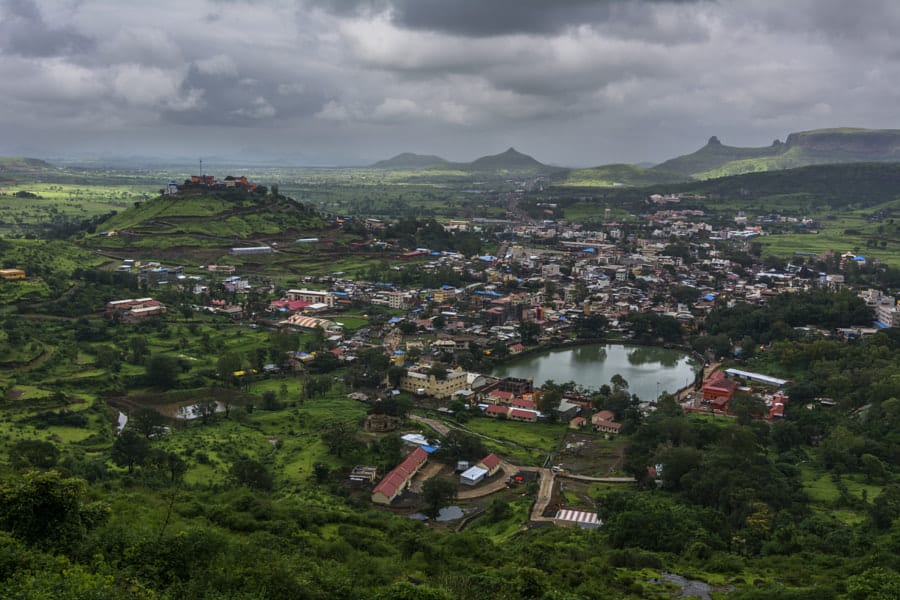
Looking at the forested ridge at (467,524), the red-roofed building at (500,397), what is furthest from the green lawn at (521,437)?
the forested ridge at (467,524)

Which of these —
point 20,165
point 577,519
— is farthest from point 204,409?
point 20,165

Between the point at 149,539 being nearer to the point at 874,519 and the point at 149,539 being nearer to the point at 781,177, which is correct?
the point at 874,519

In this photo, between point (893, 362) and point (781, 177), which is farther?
point (781, 177)

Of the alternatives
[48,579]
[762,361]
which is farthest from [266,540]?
[762,361]

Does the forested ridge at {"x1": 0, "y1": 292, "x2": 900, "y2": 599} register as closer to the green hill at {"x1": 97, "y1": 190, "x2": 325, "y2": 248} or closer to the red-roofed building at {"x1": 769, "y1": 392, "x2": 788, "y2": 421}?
the red-roofed building at {"x1": 769, "y1": 392, "x2": 788, "y2": 421}

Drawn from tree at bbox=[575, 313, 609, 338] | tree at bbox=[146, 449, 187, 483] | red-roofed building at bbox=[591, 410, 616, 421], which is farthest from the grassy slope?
tree at bbox=[146, 449, 187, 483]

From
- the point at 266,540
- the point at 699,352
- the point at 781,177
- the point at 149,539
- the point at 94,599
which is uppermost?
the point at 781,177
